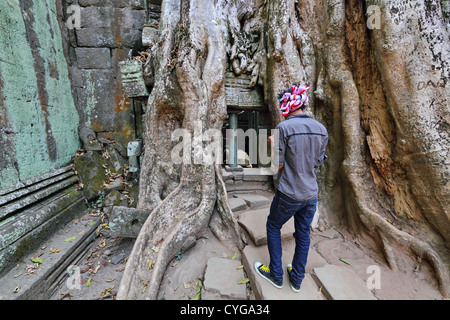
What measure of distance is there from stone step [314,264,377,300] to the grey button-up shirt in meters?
0.93

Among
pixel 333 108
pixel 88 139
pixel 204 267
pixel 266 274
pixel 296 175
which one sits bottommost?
pixel 204 267

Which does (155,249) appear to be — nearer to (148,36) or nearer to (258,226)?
(258,226)

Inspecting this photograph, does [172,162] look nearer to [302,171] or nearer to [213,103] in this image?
[213,103]

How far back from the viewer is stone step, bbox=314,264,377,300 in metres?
1.70

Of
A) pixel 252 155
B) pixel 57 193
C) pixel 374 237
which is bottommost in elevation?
pixel 374 237

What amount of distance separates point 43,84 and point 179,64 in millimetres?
2659

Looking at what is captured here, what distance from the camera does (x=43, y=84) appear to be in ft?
10.8

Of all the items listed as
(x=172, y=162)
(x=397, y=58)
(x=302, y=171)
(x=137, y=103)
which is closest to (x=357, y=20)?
(x=397, y=58)

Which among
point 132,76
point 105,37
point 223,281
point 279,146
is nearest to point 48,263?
point 223,281

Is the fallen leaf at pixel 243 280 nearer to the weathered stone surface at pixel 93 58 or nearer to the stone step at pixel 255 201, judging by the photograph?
the stone step at pixel 255 201

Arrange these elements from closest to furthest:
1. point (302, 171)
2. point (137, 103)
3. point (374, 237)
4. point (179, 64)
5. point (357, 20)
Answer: point (302, 171) → point (374, 237) → point (357, 20) → point (179, 64) → point (137, 103)

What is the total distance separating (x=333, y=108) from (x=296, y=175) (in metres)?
1.90

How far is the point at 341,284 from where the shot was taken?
1.82 metres

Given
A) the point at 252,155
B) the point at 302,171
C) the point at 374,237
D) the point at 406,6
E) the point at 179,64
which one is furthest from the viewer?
the point at 252,155
